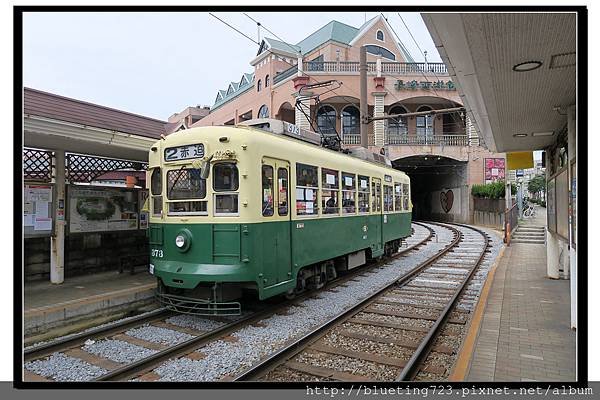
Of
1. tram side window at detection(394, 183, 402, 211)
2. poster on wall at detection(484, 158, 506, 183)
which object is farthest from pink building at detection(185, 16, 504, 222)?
tram side window at detection(394, 183, 402, 211)

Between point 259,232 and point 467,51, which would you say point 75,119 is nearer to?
point 259,232

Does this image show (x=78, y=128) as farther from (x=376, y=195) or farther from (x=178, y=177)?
(x=376, y=195)

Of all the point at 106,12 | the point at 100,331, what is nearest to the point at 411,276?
the point at 100,331

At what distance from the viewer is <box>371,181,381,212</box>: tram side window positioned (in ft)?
35.9

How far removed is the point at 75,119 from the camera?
732 cm

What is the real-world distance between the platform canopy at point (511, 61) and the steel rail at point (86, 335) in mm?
5645

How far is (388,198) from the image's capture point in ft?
40.3

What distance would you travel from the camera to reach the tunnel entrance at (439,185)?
30.1 meters

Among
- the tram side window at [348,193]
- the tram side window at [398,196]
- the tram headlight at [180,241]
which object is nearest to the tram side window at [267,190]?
the tram headlight at [180,241]

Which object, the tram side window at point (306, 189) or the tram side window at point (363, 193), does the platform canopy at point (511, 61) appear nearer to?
the tram side window at point (306, 189)

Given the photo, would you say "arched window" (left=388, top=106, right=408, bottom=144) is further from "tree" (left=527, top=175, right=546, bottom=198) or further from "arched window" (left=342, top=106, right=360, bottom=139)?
"tree" (left=527, top=175, right=546, bottom=198)

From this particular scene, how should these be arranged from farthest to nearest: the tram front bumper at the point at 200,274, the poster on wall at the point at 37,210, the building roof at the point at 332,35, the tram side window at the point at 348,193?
1. the building roof at the point at 332,35
2. the tram side window at the point at 348,193
3. the poster on wall at the point at 37,210
4. the tram front bumper at the point at 200,274

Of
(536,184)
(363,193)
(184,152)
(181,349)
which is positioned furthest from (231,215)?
(536,184)

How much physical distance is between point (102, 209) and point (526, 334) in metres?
8.29
